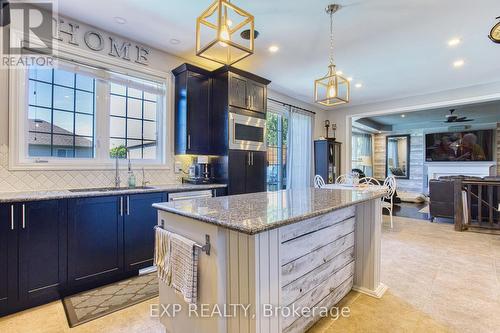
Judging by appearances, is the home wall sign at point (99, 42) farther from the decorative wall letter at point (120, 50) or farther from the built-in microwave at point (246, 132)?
the built-in microwave at point (246, 132)

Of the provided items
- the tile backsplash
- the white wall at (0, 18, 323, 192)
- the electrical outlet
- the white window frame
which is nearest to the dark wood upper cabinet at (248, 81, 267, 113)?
the white wall at (0, 18, 323, 192)

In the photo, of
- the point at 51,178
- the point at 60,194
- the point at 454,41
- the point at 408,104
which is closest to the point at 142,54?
the point at 51,178

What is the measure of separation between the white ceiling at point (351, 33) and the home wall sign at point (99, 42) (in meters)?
0.12

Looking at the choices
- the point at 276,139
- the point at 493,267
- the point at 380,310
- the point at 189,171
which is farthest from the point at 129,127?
the point at 493,267

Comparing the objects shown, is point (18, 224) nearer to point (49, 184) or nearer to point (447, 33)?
point (49, 184)

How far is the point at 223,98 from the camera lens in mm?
3672

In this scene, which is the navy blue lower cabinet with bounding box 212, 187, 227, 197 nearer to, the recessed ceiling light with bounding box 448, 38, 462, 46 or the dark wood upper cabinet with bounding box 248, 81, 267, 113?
the dark wood upper cabinet with bounding box 248, 81, 267, 113

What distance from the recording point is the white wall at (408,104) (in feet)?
16.0

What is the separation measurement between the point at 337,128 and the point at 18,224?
6.60m

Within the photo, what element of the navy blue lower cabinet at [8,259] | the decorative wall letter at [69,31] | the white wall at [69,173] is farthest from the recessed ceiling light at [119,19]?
the navy blue lower cabinet at [8,259]

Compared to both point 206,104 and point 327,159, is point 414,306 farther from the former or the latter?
point 327,159

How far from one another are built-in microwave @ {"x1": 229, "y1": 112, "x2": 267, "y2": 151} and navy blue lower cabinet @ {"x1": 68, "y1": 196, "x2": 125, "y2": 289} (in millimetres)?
1704

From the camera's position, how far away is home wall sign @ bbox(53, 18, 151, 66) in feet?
9.15

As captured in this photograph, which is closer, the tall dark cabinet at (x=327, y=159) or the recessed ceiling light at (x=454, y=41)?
the recessed ceiling light at (x=454, y=41)
